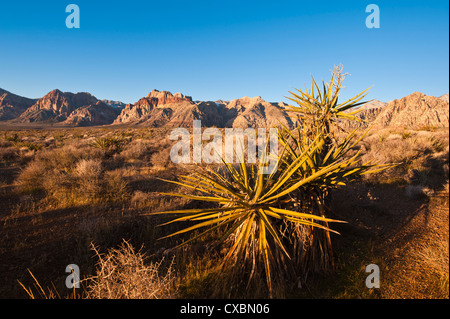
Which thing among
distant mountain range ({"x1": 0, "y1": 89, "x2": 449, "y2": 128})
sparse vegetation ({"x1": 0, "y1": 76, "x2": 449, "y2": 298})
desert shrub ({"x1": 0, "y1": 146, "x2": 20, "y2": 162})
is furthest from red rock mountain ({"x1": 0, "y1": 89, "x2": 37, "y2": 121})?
sparse vegetation ({"x1": 0, "y1": 76, "x2": 449, "y2": 298})

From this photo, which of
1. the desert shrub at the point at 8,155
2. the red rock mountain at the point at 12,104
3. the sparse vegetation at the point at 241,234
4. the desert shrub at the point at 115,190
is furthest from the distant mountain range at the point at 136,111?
the desert shrub at the point at 115,190

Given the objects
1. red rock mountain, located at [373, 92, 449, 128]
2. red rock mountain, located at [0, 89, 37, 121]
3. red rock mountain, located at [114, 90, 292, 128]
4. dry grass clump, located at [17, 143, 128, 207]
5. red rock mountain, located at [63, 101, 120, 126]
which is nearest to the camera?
dry grass clump, located at [17, 143, 128, 207]

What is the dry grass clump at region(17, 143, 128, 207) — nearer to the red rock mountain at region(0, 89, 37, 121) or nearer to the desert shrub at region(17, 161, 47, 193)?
the desert shrub at region(17, 161, 47, 193)

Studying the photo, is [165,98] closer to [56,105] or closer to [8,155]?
[56,105]

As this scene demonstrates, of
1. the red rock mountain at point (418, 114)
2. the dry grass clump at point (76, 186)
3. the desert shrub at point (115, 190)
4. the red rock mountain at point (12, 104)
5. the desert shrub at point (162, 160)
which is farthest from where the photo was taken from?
the red rock mountain at point (12, 104)

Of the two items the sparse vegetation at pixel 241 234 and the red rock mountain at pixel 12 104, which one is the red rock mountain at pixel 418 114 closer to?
the sparse vegetation at pixel 241 234

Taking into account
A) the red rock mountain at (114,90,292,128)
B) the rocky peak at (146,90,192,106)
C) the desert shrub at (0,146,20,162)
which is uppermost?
the rocky peak at (146,90,192,106)

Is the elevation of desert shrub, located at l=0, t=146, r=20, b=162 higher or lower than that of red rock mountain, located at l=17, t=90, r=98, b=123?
lower

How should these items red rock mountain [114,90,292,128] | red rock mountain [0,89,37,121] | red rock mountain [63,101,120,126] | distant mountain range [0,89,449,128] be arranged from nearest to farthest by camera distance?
red rock mountain [114,90,292,128] < distant mountain range [0,89,449,128] < red rock mountain [63,101,120,126] < red rock mountain [0,89,37,121]

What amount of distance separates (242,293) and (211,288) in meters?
0.45

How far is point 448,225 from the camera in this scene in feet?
14.9

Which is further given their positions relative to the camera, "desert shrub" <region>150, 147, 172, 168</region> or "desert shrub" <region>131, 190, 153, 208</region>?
"desert shrub" <region>150, 147, 172, 168</region>

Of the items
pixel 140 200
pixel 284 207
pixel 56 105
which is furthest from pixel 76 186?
pixel 56 105
